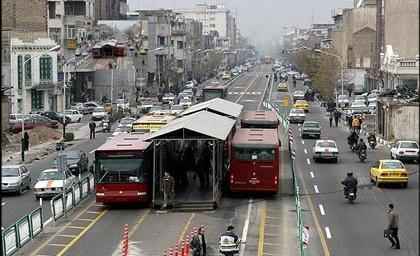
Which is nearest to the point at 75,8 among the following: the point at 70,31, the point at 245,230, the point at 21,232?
the point at 70,31

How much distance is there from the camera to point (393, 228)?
984 inches

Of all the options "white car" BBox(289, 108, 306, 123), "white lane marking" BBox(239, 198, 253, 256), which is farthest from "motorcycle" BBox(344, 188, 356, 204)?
"white car" BBox(289, 108, 306, 123)

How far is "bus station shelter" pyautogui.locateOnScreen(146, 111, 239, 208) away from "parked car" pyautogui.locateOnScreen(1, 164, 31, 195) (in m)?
6.40

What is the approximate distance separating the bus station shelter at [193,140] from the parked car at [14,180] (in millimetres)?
6399

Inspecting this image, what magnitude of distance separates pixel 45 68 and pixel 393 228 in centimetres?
6625

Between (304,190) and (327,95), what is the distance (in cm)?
6197

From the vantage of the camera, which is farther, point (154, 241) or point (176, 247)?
point (154, 241)

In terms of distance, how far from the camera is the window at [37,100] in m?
86.8

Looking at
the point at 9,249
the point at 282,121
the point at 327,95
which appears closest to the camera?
the point at 9,249

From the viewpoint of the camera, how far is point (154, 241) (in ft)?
89.9

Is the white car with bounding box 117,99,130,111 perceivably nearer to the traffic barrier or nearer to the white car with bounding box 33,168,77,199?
the white car with bounding box 33,168,77,199

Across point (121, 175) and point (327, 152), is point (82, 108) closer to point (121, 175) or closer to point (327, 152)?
point (327, 152)

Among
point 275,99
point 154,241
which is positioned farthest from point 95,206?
point 275,99

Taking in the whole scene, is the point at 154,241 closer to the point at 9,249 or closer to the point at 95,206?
the point at 9,249
